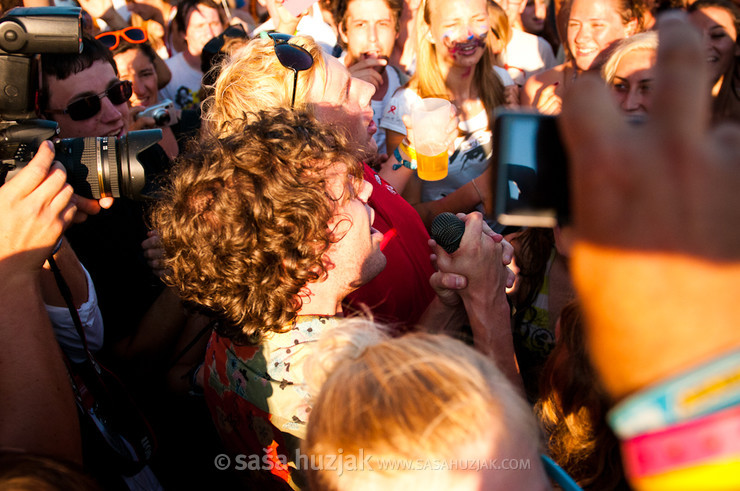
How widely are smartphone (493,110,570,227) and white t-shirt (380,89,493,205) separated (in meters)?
2.07

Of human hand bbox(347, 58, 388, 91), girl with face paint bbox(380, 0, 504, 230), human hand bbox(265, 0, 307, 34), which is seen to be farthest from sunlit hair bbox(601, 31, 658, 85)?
human hand bbox(265, 0, 307, 34)

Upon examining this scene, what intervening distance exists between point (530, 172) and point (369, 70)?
2953 mm

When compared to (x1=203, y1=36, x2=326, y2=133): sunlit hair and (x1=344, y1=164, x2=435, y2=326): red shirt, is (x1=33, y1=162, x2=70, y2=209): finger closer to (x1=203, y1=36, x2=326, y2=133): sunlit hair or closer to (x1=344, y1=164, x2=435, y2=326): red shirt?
(x1=203, y1=36, x2=326, y2=133): sunlit hair

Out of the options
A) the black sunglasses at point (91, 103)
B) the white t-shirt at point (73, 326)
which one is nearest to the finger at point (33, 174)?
the white t-shirt at point (73, 326)

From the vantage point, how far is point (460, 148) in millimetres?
3125

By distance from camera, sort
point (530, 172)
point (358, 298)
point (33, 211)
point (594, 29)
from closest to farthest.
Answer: point (530, 172) < point (33, 211) < point (358, 298) < point (594, 29)

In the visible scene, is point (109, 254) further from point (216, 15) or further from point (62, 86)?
point (216, 15)

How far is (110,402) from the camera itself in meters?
1.81

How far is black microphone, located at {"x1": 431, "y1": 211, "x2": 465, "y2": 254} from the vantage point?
1.69m

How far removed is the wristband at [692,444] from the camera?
0.47 metres

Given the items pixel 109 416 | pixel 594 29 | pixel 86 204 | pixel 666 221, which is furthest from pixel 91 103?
pixel 594 29

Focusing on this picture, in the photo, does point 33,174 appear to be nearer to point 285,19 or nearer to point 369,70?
point 285,19

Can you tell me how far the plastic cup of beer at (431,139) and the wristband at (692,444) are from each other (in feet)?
7.07

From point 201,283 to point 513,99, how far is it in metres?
2.80
